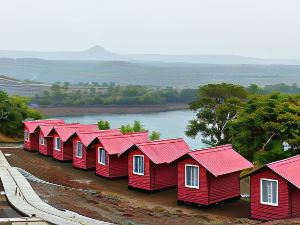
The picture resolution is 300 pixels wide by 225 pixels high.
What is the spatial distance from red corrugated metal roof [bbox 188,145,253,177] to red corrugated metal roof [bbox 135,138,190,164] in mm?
2520

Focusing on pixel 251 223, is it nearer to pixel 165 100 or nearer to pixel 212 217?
pixel 212 217

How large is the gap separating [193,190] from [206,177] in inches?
45.7

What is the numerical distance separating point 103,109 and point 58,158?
93660 mm

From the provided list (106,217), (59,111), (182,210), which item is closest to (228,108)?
(182,210)

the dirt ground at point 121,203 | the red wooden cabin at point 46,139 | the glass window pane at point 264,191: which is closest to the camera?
the dirt ground at point 121,203

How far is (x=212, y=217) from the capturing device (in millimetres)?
24125

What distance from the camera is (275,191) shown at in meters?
23.7

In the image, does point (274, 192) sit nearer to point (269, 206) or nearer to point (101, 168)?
point (269, 206)

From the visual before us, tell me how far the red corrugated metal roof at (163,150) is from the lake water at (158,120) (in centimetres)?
3954

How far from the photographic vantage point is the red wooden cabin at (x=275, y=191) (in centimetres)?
2314

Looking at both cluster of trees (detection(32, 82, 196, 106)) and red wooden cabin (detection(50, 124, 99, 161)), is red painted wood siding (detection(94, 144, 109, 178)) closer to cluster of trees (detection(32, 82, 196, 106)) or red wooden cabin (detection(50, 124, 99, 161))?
red wooden cabin (detection(50, 124, 99, 161))

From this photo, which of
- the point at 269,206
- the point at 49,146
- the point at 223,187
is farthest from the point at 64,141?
the point at 269,206

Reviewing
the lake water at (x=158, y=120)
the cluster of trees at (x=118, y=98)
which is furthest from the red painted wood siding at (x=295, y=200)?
the cluster of trees at (x=118, y=98)

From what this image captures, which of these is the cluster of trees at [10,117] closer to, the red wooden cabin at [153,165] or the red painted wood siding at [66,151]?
the red painted wood siding at [66,151]
